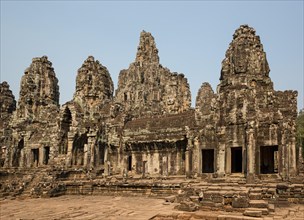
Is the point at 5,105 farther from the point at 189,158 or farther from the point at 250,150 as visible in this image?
the point at 250,150

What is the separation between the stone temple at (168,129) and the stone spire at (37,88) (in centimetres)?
9

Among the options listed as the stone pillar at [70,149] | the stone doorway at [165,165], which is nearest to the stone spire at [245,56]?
the stone doorway at [165,165]

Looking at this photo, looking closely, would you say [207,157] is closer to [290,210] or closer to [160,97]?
[290,210]

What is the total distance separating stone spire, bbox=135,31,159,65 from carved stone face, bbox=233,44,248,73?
117ft

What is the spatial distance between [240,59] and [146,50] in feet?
121

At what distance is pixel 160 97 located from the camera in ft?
170

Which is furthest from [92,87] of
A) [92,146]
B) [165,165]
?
[165,165]

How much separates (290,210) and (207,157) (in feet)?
30.1

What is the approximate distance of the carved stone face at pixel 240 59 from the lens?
19.4 metres

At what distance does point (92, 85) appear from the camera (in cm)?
2912

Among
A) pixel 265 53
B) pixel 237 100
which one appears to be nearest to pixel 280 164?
pixel 237 100

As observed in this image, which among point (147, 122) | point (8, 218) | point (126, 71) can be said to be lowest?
point (8, 218)

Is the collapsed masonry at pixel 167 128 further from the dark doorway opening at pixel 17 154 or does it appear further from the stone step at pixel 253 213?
the stone step at pixel 253 213

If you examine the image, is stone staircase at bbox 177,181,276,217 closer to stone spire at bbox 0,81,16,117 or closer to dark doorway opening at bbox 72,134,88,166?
dark doorway opening at bbox 72,134,88,166
